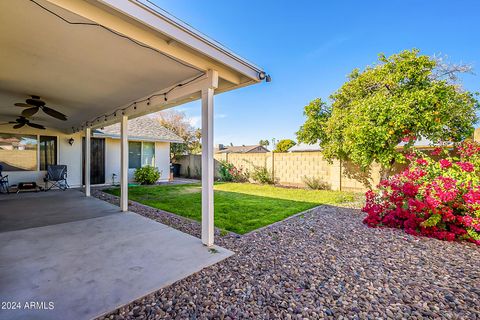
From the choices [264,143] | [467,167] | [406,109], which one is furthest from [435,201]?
[264,143]

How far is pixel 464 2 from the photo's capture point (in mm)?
5559

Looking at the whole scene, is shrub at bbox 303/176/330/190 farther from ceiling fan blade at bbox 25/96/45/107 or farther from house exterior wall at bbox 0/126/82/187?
house exterior wall at bbox 0/126/82/187

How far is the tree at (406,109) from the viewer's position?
6258mm

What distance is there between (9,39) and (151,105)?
2.35 m

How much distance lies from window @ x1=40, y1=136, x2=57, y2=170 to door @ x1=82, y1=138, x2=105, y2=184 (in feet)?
3.46

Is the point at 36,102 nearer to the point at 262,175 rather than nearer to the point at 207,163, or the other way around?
the point at 207,163

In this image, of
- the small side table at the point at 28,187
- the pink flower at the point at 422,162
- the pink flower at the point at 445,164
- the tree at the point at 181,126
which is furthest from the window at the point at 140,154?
the pink flower at the point at 445,164

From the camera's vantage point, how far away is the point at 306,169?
32.9ft

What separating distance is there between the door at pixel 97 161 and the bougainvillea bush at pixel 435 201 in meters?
11.0

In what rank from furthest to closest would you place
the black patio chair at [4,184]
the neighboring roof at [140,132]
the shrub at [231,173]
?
the shrub at [231,173], the neighboring roof at [140,132], the black patio chair at [4,184]

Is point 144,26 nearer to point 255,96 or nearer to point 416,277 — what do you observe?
point 416,277

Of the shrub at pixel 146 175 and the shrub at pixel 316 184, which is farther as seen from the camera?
the shrub at pixel 146 175

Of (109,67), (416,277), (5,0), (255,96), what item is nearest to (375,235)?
(416,277)

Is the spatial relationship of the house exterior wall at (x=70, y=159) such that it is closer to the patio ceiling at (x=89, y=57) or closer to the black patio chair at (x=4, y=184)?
the black patio chair at (x=4, y=184)
